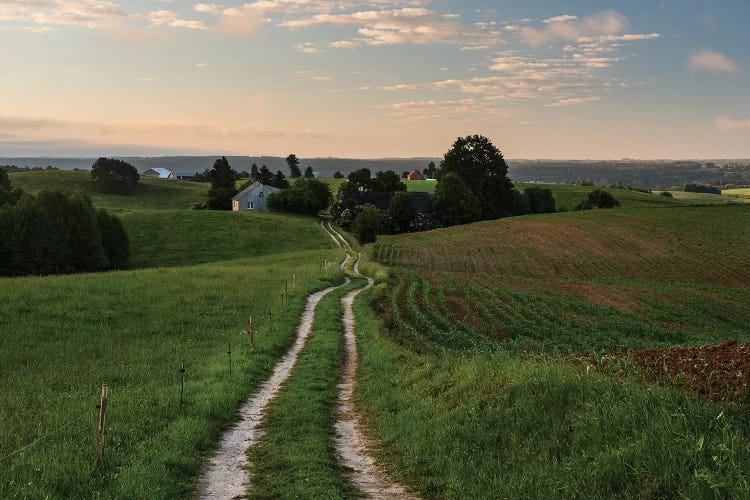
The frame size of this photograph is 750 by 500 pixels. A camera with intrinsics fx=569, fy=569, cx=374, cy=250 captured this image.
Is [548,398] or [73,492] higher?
[548,398]

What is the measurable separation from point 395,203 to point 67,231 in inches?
2344

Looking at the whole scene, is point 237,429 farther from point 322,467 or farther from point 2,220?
point 2,220

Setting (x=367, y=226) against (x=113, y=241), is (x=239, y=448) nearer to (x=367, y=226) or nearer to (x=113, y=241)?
(x=113, y=241)

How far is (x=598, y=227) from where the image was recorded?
84.1m

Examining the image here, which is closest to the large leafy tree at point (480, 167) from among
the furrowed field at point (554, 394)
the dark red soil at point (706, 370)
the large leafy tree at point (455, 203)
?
the large leafy tree at point (455, 203)

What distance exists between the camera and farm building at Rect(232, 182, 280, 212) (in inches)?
5502

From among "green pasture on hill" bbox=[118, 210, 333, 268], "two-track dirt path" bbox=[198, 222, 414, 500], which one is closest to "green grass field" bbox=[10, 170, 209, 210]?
"green pasture on hill" bbox=[118, 210, 333, 268]

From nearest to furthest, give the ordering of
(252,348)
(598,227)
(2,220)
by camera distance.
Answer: (252,348)
(2,220)
(598,227)

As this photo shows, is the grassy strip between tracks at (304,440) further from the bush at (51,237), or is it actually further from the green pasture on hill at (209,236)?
the green pasture on hill at (209,236)

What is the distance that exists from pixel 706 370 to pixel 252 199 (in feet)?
443

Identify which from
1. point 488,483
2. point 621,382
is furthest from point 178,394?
point 621,382

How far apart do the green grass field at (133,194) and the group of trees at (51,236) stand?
7764cm

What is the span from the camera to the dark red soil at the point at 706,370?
10.2m

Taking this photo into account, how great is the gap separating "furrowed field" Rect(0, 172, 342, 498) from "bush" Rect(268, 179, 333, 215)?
74.0 metres
